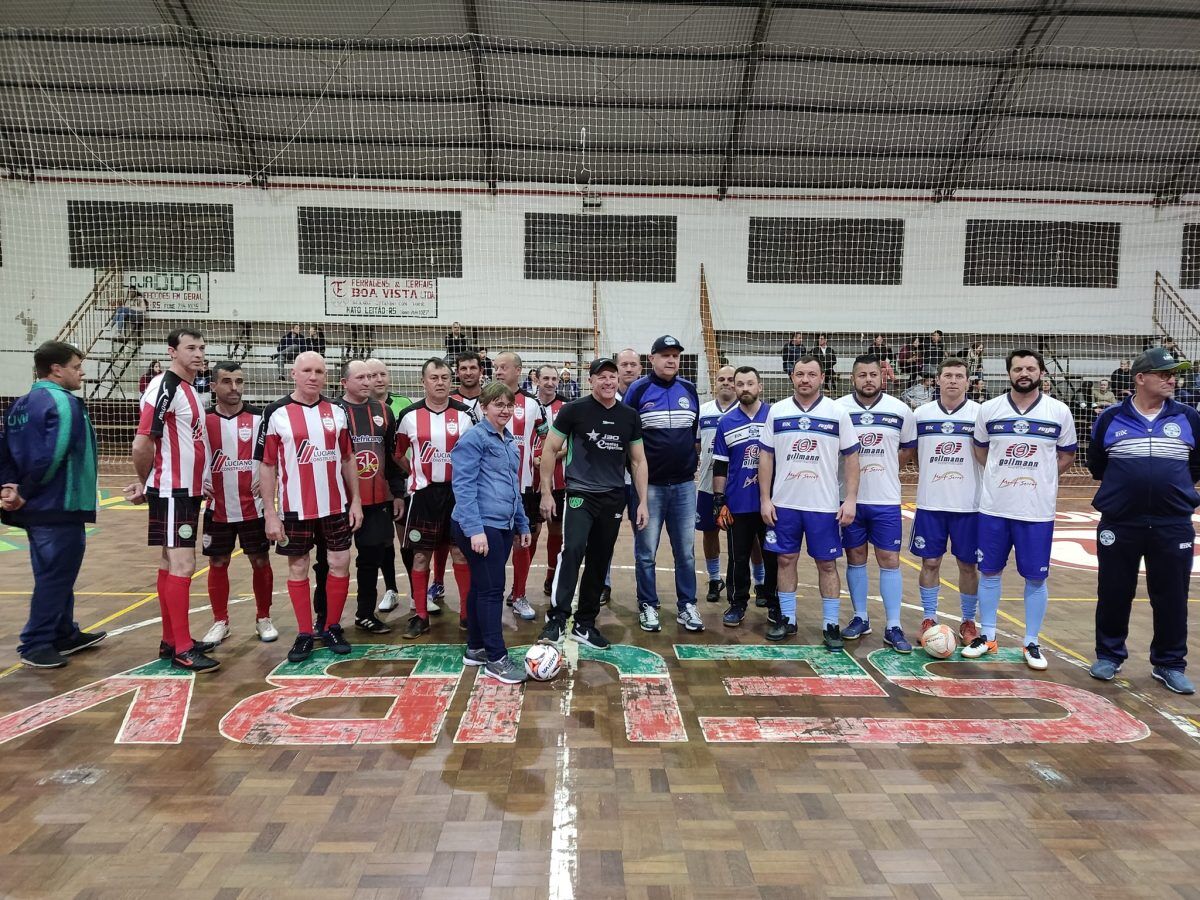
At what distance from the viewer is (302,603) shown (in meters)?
4.97

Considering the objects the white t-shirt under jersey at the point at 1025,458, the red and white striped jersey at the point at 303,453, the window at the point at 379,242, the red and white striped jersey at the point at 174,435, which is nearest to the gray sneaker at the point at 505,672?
the red and white striped jersey at the point at 303,453

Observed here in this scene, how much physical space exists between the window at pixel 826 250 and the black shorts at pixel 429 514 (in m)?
14.6

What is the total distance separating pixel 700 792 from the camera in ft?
10.9

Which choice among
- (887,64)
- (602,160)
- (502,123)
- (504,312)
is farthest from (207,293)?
(887,64)

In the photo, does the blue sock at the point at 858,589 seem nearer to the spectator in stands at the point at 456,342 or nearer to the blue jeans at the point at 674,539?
the blue jeans at the point at 674,539

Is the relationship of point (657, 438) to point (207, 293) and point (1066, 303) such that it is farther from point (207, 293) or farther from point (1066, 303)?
point (1066, 303)

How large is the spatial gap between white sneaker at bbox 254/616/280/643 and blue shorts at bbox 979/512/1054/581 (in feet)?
17.7

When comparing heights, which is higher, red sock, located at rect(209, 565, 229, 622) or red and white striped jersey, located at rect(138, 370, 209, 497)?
red and white striped jersey, located at rect(138, 370, 209, 497)

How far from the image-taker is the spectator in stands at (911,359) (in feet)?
52.1

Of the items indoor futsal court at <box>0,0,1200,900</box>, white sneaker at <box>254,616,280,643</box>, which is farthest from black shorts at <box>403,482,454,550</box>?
white sneaker at <box>254,616,280,643</box>

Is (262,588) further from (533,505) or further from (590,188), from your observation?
(590,188)

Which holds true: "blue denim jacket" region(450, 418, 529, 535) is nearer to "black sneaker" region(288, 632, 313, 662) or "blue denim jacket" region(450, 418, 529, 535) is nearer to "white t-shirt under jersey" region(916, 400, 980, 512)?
"black sneaker" region(288, 632, 313, 662)

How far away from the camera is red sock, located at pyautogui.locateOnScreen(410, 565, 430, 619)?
5.52 m

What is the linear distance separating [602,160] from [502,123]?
8.37 feet
